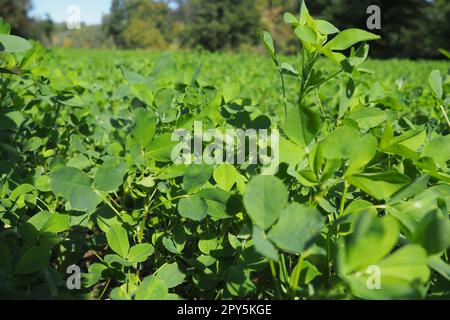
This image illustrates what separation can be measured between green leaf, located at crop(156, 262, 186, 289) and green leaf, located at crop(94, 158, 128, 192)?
18cm

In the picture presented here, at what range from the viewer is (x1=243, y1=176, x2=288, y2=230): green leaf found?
1.72 ft

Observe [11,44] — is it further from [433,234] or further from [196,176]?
[433,234]

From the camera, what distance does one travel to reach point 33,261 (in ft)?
2.01

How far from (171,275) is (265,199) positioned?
307 millimetres

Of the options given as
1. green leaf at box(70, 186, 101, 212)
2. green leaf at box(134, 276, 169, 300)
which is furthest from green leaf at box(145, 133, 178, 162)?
green leaf at box(134, 276, 169, 300)

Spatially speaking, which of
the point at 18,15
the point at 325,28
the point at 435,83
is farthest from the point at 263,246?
the point at 18,15

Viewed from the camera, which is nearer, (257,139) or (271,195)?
(271,195)

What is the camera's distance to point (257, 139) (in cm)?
84

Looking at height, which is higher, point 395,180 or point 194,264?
point 395,180

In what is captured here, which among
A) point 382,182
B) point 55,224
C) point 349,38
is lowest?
point 55,224

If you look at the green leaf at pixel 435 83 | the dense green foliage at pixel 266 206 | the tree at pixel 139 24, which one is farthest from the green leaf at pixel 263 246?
the tree at pixel 139 24
